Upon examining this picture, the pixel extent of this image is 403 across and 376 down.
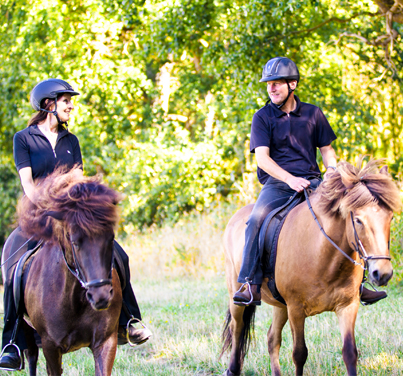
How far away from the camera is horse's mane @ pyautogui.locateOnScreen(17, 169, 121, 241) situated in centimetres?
360

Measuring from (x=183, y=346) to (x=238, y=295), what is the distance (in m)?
1.79

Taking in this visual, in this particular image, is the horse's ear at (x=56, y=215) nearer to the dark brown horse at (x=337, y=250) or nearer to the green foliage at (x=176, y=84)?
the dark brown horse at (x=337, y=250)

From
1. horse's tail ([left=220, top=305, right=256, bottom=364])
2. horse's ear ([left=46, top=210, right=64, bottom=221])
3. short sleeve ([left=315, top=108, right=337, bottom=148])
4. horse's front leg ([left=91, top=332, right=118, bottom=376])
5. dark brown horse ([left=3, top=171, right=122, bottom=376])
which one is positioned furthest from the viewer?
horse's tail ([left=220, top=305, right=256, bottom=364])

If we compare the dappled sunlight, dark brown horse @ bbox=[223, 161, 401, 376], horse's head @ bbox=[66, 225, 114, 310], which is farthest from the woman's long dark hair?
the dappled sunlight

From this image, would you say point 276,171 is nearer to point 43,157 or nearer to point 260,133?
point 260,133

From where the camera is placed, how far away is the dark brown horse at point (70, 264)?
357cm

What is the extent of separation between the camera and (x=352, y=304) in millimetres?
4121

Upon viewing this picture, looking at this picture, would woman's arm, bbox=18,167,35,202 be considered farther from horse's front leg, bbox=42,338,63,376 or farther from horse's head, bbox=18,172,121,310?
horse's front leg, bbox=42,338,63,376

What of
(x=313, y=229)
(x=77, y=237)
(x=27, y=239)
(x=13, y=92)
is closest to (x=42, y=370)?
(x=27, y=239)

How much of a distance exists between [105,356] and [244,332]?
7.03ft

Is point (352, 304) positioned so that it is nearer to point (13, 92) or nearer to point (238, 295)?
point (238, 295)

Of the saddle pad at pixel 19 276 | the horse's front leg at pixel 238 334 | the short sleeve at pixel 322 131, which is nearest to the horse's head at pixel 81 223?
the saddle pad at pixel 19 276

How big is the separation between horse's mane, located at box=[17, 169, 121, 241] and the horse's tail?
262 cm

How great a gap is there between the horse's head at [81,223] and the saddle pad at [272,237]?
5.12 ft
